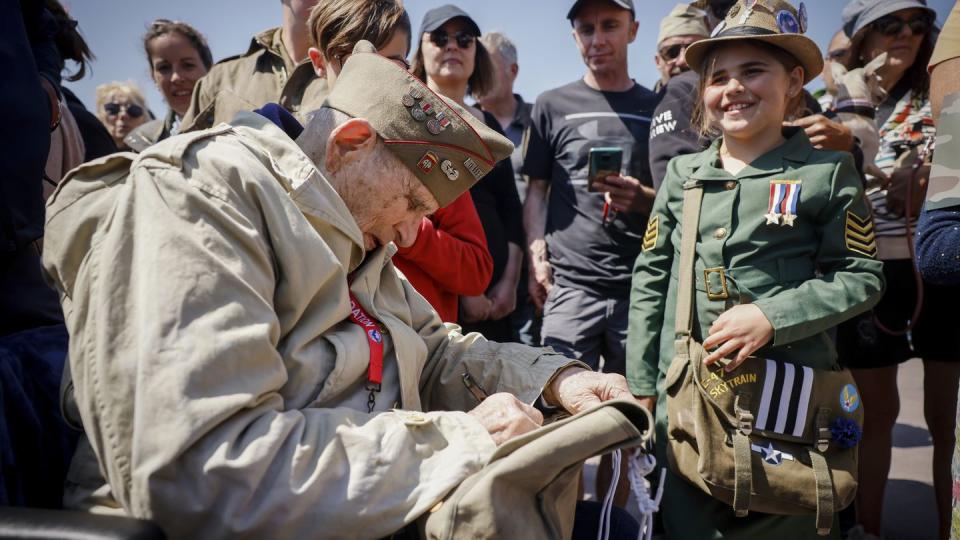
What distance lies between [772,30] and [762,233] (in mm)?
714

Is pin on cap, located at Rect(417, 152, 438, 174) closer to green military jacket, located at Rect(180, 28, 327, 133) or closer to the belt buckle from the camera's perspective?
the belt buckle

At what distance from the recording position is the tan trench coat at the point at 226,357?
44.5 inches

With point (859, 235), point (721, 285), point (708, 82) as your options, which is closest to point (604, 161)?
point (708, 82)

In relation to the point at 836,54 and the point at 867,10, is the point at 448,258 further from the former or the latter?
the point at 836,54

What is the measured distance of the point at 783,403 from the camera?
231cm

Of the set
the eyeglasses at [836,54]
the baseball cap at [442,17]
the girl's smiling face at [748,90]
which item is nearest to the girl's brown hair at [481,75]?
the baseball cap at [442,17]

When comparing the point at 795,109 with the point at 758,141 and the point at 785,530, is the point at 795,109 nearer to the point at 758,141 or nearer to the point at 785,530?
the point at 758,141

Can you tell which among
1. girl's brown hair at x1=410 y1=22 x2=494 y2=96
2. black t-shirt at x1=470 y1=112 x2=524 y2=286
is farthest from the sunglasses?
black t-shirt at x1=470 y1=112 x2=524 y2=286

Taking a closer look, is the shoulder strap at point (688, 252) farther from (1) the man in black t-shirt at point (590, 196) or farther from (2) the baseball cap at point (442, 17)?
(2) the baseball cap at point (442, 17)

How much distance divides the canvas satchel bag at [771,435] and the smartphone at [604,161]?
1.22 metres

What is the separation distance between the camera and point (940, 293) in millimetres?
3229

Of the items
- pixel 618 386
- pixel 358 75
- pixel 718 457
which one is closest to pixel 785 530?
pixel 718 457

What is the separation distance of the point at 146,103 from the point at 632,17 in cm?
467

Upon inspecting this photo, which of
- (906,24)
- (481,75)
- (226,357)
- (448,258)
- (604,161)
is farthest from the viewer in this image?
(481,75)
